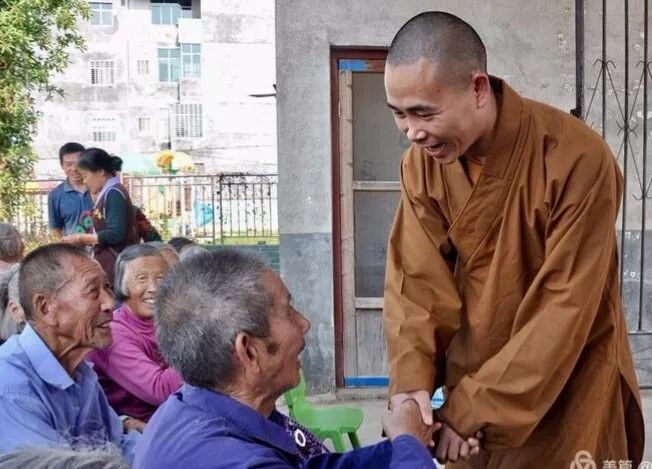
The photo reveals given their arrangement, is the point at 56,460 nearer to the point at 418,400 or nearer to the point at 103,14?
the point at 418,400

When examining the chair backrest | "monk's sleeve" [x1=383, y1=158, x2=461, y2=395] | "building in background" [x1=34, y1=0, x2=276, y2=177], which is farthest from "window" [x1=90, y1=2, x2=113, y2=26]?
"monk's sleeve" [x1=383, y1=158, x2=461, y2=395]

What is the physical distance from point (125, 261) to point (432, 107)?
1782mm

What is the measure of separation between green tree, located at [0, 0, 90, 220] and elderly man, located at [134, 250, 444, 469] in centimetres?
649

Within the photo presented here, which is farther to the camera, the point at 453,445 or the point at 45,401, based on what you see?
the point at 45,401

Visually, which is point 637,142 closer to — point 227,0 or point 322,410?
point 322,410

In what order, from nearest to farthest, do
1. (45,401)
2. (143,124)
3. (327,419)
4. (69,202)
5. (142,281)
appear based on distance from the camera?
(45,401) → (142,281) → (327,419) → (69,202) → (143,124)

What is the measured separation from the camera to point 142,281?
3.15 m

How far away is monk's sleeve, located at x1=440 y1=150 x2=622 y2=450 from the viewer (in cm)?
191

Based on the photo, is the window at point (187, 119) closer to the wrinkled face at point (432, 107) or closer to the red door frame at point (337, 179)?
the red door frame at point (337, 179)

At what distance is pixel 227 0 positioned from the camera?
31.3 metres

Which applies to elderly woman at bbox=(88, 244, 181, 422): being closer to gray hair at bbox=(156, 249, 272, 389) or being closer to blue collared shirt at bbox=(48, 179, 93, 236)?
gray hair at bbox=(156, 249, 272, 389)

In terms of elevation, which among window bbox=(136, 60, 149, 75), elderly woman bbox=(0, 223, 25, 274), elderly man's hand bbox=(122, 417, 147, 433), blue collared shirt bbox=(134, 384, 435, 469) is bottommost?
elderly man's hand bbox=(122, 417, 147, 433)

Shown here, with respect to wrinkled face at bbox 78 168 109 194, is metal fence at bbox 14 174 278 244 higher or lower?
lower

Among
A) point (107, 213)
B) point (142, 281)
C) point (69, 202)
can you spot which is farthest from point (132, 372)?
point (69, 202)
